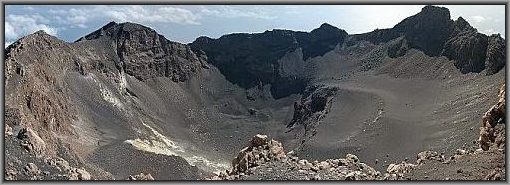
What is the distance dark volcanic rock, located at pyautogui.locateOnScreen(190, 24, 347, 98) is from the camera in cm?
11950

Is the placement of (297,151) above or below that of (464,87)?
below

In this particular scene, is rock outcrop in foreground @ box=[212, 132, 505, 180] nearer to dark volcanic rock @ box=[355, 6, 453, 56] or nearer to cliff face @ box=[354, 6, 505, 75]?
cliff face @ box=[354, 6, 505, 75]

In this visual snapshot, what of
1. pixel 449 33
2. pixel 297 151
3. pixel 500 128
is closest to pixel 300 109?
pixel 449 33

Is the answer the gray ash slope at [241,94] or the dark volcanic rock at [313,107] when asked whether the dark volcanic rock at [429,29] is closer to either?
the gray ash slope at [241,94]

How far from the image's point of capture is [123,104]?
83.6 metres

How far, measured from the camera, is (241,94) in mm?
115250

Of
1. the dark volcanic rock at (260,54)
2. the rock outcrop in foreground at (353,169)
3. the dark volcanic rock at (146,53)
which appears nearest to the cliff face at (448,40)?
the dark volcanic rock at (260,54)

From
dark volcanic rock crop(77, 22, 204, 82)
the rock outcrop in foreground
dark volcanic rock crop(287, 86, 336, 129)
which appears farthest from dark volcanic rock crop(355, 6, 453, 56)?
the rock outcrop in foreground

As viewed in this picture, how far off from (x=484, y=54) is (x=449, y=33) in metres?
15.8

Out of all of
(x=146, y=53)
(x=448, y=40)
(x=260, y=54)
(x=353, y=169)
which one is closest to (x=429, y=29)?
(x=448, y=40)

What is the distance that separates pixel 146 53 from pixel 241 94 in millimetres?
21260

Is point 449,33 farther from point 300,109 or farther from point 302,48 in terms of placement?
point 302,48

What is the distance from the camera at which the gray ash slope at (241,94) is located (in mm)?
57375

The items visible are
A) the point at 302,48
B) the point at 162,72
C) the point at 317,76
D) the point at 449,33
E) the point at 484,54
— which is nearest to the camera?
the point at 484,54
